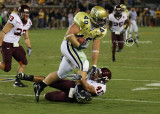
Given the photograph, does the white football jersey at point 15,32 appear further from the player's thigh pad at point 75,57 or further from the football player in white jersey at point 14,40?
the player's thigh pad at point 75,57

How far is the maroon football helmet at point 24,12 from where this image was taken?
11134 millimetres

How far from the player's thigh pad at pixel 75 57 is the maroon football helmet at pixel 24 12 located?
230 cm

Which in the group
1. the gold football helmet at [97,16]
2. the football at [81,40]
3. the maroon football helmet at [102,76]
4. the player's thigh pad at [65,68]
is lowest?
the maroon football helmet at [102,76]

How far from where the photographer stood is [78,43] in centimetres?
895

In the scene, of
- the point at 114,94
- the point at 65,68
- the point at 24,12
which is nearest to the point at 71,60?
the point at 65,68

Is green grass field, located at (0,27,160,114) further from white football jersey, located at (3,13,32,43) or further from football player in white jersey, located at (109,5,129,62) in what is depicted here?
white football jersey, located at (3,13,32,43)

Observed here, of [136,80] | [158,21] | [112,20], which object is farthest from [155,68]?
[158,21]

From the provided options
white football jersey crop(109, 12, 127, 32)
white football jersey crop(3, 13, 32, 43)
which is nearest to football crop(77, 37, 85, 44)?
white football jersey crop(3, 13, 32, 43)

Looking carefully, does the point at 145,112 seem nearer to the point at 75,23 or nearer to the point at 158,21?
the point at 75,23

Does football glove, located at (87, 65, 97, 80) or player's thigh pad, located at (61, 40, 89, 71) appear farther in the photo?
football glove, located at (87, 65, 97, 80)

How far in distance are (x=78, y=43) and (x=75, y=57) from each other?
259mm

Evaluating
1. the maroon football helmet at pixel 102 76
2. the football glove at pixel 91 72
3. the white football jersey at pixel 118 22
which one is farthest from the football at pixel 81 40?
the white football jersey at pixel 118 22

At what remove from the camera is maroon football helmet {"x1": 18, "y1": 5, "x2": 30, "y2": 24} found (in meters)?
11.1

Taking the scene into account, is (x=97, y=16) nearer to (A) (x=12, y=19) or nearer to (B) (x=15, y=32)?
(A) (x=12, y=19)
